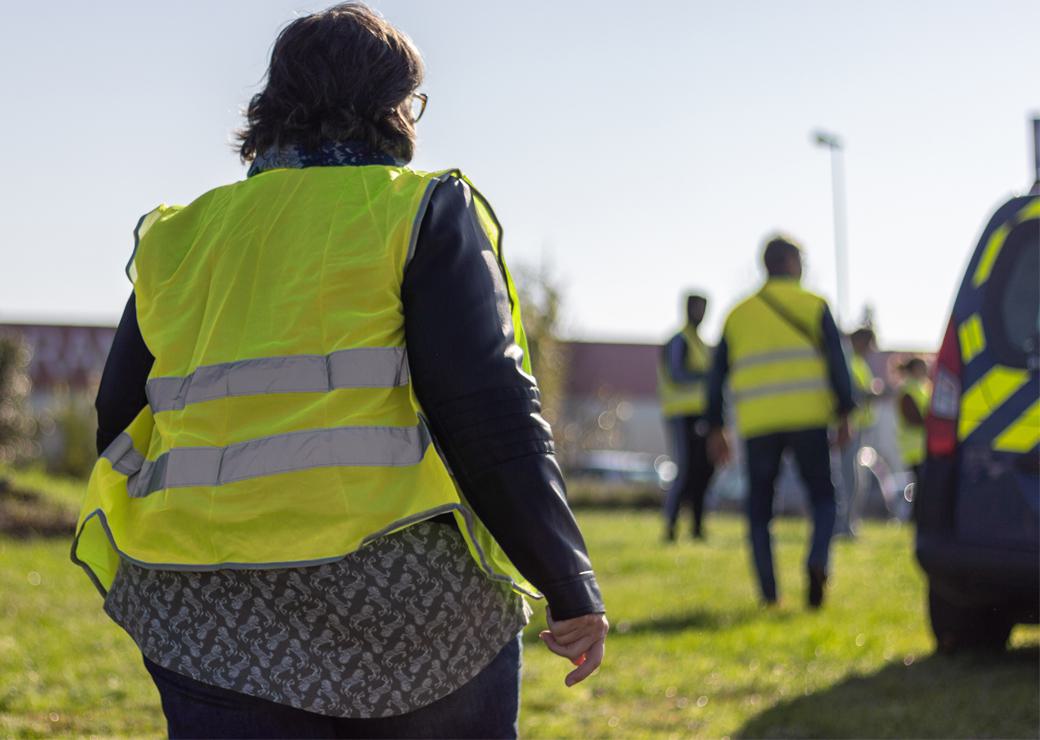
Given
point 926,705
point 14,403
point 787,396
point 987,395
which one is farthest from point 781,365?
point 14,403

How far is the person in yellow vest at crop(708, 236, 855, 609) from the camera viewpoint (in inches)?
304

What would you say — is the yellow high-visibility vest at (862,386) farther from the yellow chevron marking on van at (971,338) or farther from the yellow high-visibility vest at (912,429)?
the yellow chevron marking on van at (971,338)

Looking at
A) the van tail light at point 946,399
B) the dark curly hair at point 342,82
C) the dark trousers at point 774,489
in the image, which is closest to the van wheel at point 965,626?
the van tail light at point 946,399

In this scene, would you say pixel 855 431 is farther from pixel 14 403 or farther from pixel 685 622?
pixel 14 403

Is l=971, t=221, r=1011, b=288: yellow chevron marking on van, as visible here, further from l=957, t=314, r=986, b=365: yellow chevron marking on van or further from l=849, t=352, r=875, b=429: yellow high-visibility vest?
l=849, t=352, r=875, b=429: yellow high-visibility vest

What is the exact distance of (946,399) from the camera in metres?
5.56

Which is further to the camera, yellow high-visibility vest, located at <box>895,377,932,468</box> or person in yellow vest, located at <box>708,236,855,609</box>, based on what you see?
yellow high-visibility vest, located at <box>895,377,932,468</box>

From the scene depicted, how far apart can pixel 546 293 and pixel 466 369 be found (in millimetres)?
36986

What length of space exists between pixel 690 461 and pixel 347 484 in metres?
10.2

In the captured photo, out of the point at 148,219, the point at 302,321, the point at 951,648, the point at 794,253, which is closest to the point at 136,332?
the point at 148,219

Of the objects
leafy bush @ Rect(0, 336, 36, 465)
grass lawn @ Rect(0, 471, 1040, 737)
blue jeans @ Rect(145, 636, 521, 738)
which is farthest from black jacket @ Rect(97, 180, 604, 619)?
leafy bush @ Rect(0, 336, 36, 465)

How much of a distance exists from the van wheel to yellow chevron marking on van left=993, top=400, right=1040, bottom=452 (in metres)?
0.86

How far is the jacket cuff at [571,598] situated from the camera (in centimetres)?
238

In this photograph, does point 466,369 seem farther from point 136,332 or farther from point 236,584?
point 136,332
